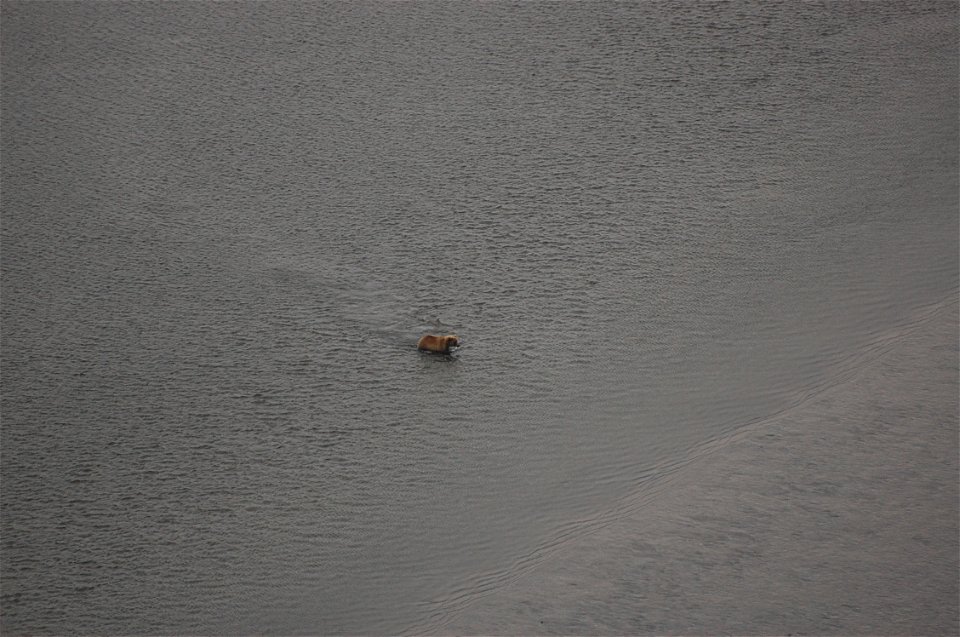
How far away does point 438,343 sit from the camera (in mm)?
2367

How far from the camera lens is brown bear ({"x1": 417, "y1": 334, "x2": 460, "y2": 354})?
7.77 feet

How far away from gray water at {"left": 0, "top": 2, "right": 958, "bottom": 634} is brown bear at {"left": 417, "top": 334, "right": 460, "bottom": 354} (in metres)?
0.03

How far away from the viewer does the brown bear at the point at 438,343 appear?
2367 millimetres

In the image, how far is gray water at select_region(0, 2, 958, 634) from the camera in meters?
1.97

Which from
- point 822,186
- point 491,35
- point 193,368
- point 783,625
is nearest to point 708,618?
point 783,625

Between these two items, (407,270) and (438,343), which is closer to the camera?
(438,343)

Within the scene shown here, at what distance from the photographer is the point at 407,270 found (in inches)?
104

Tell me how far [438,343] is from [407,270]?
12.9 inches

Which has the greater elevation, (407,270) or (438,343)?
(407,270)

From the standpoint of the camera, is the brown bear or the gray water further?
the brown bear

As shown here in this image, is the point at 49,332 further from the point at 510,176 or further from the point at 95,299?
the point at 510,176

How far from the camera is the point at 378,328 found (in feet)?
8.04

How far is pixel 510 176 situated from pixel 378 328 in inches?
29.7

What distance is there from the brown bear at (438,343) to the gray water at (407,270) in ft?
0.09
